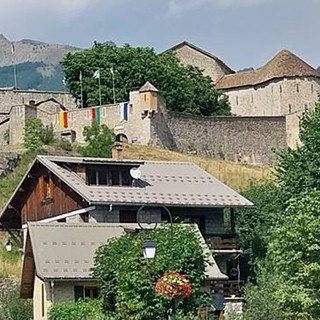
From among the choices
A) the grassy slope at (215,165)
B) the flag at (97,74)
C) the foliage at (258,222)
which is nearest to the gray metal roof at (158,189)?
the foliage at (258,222)

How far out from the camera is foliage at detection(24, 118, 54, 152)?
69981mm

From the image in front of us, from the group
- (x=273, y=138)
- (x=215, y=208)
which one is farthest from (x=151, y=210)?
(x=273, y=138)

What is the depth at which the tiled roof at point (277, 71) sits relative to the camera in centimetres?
9125

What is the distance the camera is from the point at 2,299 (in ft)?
136

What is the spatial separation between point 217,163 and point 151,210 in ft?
97.1

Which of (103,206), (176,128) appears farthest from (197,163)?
(103,206)

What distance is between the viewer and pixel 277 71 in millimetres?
91688

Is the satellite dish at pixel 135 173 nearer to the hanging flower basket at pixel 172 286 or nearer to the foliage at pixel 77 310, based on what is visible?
the foliage at pixel 77 310

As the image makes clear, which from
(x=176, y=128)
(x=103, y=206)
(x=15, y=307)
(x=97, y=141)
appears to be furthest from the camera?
(x=176, y=128)

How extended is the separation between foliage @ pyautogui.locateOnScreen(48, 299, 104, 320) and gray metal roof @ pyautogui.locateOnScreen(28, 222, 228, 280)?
1.17 metres

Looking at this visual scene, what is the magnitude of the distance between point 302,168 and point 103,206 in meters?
7.93

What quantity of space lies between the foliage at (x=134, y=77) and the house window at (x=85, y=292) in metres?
43.5

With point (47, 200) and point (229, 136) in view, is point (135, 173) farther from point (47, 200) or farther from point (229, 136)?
point (229, 136)

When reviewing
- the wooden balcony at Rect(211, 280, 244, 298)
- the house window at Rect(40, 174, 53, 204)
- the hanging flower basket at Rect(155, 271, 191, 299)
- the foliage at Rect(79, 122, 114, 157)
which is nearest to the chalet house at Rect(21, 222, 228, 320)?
the wooden balcony at Rect(211, 280, 244, 298)
